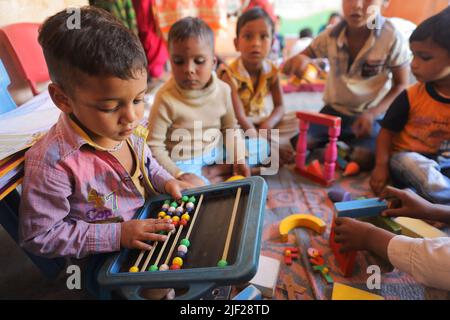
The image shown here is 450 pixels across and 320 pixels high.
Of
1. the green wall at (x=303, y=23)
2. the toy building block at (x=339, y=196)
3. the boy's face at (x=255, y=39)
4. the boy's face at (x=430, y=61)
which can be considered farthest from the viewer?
the green wall at (x=303, y=23)

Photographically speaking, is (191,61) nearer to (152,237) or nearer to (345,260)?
(152,237)

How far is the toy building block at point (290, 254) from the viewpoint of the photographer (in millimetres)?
806

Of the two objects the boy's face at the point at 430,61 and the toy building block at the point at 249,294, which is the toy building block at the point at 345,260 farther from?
the boy's face at the point at 430,61

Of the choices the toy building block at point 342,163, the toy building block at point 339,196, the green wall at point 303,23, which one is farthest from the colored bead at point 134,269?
the green wall at point 303,23

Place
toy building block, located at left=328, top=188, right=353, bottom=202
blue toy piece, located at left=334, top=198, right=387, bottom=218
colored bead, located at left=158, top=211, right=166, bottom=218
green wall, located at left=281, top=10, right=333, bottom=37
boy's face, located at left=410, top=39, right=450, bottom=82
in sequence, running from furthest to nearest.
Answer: green wall, located at left=281, top=10, right=333, bottom=37
toy building block, located at left=328, top=188, right=353, bottom=202
boy's face, located at left=410, top=39, right=450, bottom=82
blue toy piece, located at left=334, top=198, right=387, bottom=218
colored bead, located at left=158, top=211, right=166, bottom=218

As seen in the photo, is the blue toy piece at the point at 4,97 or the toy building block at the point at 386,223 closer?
the toy building block at the point at 386,223

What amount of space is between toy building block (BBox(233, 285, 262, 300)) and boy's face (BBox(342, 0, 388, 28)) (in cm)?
105

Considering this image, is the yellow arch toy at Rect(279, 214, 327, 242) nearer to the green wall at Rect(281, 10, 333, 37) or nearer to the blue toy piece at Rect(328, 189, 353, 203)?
the blue toy piece at Rect(328, 189, 353, 203)

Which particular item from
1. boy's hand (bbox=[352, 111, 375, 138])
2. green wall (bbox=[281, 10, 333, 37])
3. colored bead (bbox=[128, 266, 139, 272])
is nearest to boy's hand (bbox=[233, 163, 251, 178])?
boy's hand (bbox=[352, 111, 375, 138])

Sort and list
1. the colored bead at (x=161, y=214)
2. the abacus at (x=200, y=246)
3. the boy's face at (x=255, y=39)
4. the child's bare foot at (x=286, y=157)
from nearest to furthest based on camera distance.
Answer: the abacus at (x=200, y=246) < the colored bead at (x=161, y=214) < the boy's face at (x=255, y=39) < the child's bare foot at (x=286, y=157)

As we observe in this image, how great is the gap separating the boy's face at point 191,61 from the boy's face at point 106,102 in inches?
15.2

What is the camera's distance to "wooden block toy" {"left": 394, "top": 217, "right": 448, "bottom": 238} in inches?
30.8
